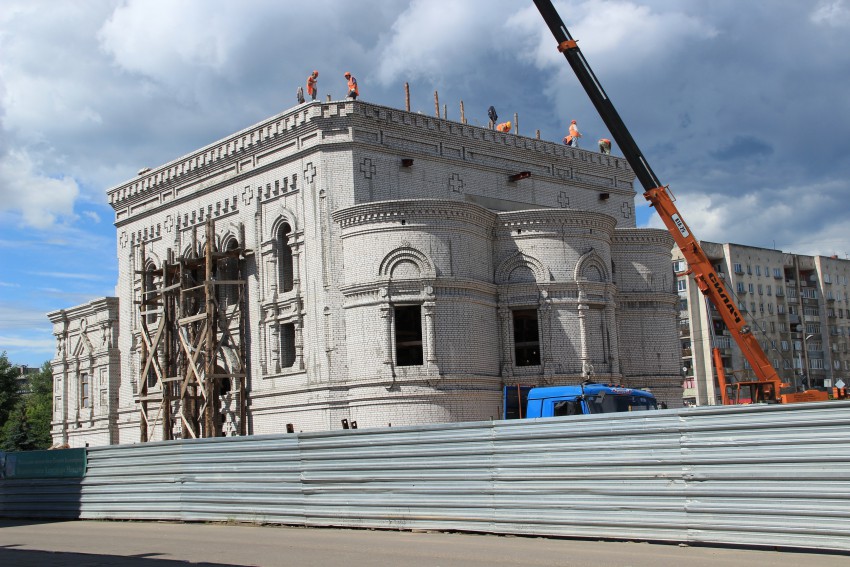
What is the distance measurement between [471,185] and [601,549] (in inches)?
1001

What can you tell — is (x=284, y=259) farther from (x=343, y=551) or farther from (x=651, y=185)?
(x=343, y=551)

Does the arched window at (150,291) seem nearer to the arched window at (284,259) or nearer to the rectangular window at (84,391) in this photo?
the arched window at (284,259)

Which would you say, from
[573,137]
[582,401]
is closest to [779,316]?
[573,137]

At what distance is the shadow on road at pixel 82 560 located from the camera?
13227 millimetres

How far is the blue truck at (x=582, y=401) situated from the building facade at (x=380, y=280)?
7.49 meters

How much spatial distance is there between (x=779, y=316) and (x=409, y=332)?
63.8 m

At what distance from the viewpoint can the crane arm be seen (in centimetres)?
3256

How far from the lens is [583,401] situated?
22.7 meters

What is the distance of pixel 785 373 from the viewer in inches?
3474

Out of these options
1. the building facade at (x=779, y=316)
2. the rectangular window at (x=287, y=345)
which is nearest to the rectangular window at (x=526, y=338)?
A: the rectangular window at (x=287, y=345)

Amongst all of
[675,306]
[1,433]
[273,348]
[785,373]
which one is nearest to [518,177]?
[675,306]

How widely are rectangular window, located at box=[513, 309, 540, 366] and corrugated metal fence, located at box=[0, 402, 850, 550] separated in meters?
16.8

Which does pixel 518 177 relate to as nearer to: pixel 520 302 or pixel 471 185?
pixel 471 185

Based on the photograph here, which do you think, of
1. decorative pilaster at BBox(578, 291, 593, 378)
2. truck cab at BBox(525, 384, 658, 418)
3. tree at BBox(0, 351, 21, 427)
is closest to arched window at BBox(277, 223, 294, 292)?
decorative pilaster at BBox(578, 291, 593, 378)
